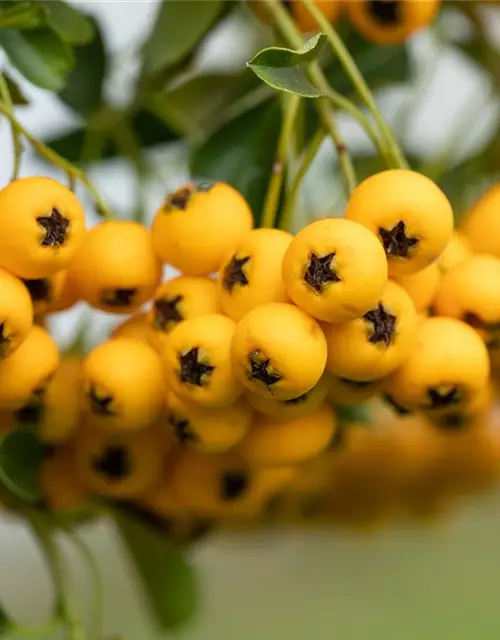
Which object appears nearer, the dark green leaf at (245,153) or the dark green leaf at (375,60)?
the dark green leaf at (245,153)

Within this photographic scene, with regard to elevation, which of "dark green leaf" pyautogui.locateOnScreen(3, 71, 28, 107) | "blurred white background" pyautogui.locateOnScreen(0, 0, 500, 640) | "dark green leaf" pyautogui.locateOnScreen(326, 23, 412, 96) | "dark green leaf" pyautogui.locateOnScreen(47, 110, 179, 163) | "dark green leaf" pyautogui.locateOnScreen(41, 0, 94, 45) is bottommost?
"blurred white background" pyautogui.locateOnScreen(0, 0, 500, 640)

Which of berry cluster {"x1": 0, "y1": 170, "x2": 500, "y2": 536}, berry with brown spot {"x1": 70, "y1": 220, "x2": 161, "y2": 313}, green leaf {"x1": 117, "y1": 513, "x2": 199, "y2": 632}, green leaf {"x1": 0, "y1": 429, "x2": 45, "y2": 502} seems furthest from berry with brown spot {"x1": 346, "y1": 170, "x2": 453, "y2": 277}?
green leaf {"x1": 117, "y1": 513, "x2": 199, "y2": 632}

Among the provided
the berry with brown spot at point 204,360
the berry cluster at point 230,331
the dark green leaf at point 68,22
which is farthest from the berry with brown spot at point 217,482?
the dark green leaf at point 68,22

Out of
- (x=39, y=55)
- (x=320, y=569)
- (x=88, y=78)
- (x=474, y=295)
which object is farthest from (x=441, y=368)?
(x=320, y=569)

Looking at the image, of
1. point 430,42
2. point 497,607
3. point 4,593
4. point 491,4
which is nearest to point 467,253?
point 491,4

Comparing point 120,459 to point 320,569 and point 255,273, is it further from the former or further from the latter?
point 320,569

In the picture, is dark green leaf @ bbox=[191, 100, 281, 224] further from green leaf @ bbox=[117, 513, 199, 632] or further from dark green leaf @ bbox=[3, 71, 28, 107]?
green leaf @ bbox=[117, 513, 199, 632]

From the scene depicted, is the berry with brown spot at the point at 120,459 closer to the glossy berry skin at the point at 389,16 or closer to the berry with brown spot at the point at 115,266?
the berry with brown spot at the point at 115,266
